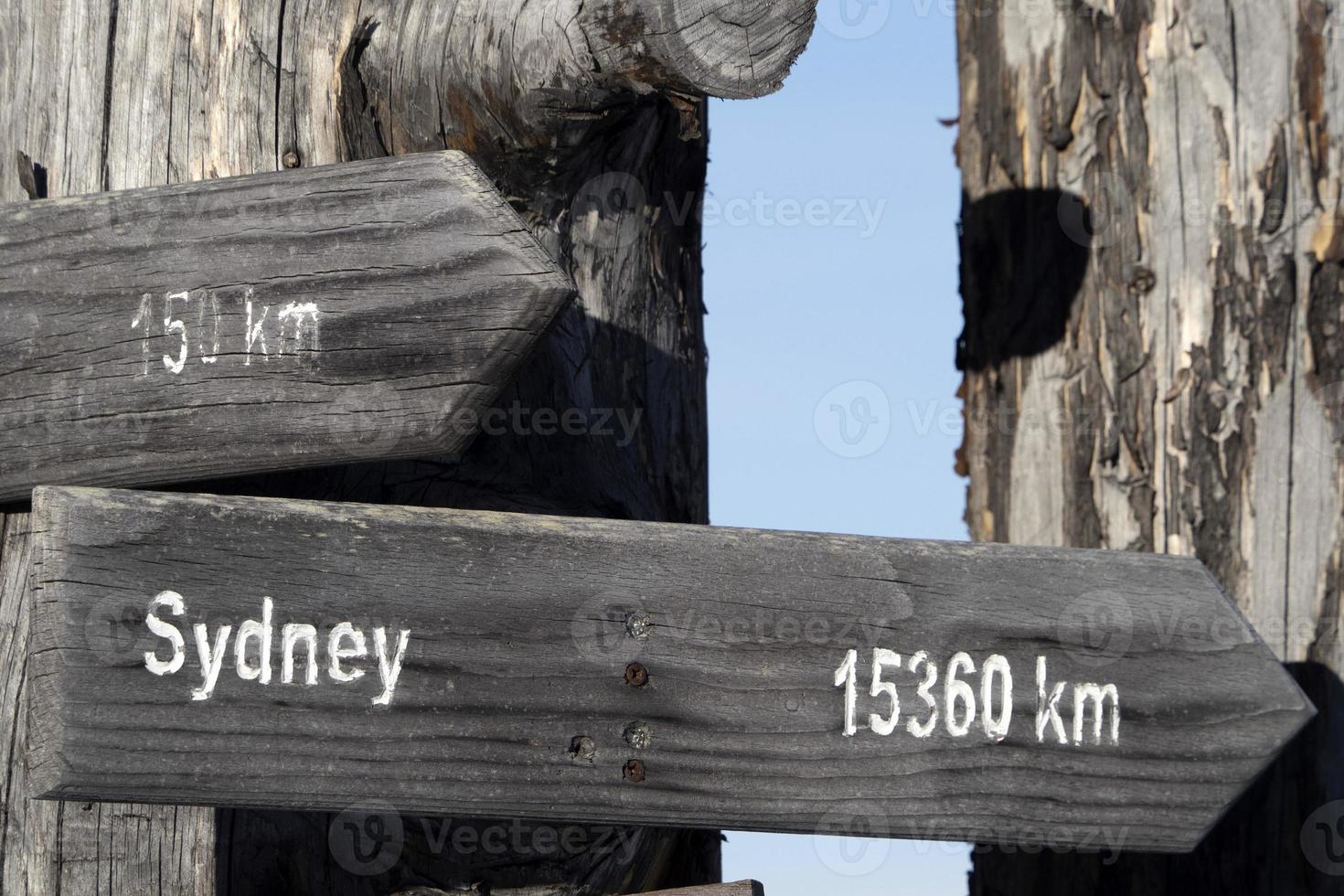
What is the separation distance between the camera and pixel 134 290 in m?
1.84

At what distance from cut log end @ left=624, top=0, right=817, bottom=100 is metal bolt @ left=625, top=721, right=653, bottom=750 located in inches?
33.0

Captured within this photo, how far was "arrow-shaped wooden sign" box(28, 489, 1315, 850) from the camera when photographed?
64.9 inches

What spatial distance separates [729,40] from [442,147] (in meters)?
0.49

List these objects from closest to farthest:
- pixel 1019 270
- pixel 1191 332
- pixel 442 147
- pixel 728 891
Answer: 1. pixel 728 891
2. pixel 442 147
3. pixel 1191 332
4. pixel 1019 270

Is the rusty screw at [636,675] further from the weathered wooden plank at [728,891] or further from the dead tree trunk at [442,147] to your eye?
the dead tree trunk at [442,147]

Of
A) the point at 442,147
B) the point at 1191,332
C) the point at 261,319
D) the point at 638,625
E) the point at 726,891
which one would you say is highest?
the point at 442,147

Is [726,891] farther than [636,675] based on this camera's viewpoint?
Yes

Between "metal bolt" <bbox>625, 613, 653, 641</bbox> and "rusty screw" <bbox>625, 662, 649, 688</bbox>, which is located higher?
"metal bolt" <bbox>625, 613, 653, 641</bbox>

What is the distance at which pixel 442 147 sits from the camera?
6.92ft

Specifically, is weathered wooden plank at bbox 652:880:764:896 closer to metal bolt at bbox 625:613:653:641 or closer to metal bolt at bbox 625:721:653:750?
metal bolt at bbox 625:721:653:750

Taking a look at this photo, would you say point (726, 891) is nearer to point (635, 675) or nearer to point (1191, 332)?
point (635, 675)

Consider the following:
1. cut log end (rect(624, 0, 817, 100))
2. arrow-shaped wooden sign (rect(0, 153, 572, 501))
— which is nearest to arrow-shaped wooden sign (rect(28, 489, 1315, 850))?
arrow-shaped wooden sign (rect(0, 153, 572, 501))

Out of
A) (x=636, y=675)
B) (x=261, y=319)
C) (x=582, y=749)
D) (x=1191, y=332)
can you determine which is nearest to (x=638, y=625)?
(x=636, y=675)

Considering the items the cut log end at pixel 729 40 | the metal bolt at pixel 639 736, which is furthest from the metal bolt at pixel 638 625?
the cut log end at pixel 729 40
